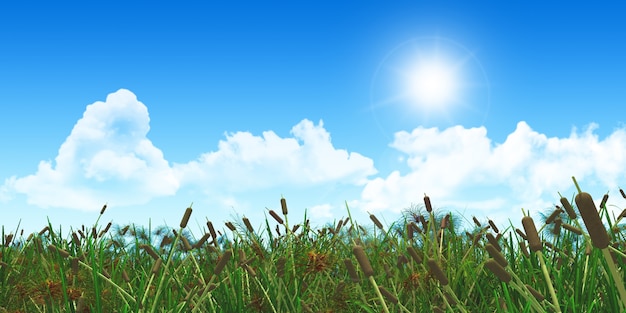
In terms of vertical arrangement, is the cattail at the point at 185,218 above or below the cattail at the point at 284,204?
below

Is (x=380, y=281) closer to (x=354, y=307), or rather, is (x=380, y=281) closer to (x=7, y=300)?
(x=354, y=307)

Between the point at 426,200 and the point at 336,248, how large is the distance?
4.92ft

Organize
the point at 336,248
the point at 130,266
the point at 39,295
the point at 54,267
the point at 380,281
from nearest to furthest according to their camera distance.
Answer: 1. the point at 39,295
2. the point at 380,281
3. the point at 54,267
4. the point at 336,248
5. the point at 130,266

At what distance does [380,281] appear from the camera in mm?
3844

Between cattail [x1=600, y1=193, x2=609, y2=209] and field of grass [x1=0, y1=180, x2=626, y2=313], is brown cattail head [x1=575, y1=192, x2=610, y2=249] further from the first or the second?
cattail [x1=600, y1=193, x2=609, y2=209]

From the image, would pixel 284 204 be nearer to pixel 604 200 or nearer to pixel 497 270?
pixel 604 200

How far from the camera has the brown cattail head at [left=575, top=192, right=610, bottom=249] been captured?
100 centimetres

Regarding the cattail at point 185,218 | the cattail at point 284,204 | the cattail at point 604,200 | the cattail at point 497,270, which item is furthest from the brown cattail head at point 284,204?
the cattail at point 497,270

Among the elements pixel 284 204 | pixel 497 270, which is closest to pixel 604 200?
pixel 284 204

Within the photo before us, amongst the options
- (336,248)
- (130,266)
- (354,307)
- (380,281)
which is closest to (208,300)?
(354,307)

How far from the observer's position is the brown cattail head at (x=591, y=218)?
3.28 feet

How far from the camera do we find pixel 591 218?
1.02 m

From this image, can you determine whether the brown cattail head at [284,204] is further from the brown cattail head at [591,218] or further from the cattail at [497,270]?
the brown cattail head at [591,218]

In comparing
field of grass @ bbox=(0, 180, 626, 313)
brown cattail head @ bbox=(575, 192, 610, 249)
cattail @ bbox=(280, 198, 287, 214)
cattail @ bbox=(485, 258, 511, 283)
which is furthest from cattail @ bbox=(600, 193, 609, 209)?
brown cattail head @ bbox=(575, 192, 610, 249)
